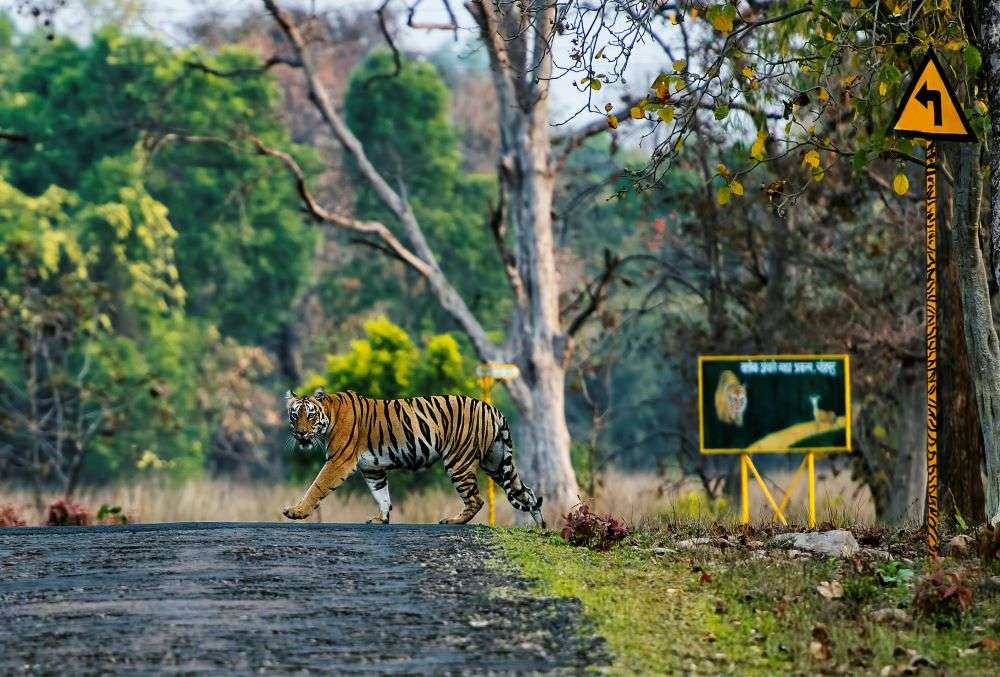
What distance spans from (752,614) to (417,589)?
2165mm

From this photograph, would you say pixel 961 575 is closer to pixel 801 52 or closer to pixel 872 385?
pixel 801 52

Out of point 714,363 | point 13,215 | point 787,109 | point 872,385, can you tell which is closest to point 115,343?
point 13,215

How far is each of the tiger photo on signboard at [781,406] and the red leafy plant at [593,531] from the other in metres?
4.35

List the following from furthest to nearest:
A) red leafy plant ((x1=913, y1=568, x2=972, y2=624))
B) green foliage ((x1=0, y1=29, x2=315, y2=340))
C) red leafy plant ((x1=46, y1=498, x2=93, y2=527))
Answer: green foliage ((x1=0, y1=29, x2=315, y2=340))
red leafy plant ((x1=46, y1=498, x2=93, y2=527))
red leafy plant ((x1=913, y1=568, x2=972, y2=624))

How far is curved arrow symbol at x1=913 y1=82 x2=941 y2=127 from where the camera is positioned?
1174 centimetres

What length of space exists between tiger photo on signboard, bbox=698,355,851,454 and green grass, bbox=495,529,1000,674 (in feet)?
16.7

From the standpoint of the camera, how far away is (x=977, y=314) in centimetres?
1456

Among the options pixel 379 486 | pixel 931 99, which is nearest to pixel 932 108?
pixel 931 99

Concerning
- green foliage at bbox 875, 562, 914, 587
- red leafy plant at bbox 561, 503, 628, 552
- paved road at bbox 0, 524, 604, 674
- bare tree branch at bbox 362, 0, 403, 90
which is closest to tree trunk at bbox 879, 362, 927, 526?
bare tree branch at bbox 362, 0, 403, 90

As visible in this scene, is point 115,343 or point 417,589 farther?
point 115,343

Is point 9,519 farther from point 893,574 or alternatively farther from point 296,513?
point 893,574

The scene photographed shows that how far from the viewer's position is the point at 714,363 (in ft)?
60.0

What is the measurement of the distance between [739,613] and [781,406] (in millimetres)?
7734

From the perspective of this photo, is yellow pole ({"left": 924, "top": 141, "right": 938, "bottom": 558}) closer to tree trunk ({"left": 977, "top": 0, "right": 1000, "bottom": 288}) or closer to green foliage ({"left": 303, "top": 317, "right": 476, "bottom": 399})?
tree trunk ({"left": 977, "top": 0, "right": 1000, "bottom": 288})
